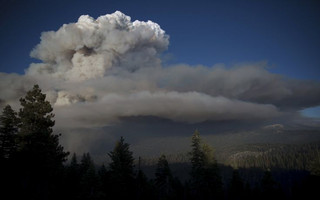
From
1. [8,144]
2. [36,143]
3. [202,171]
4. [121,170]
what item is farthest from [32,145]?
[202,171]

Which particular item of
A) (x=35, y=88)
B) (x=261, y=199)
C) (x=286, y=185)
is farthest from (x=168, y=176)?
(x=286, y=185)

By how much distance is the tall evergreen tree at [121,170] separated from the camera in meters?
31.7

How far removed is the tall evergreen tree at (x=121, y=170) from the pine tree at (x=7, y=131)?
12.5 meters

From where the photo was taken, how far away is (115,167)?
32188 mm

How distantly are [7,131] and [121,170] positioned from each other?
1466 cm

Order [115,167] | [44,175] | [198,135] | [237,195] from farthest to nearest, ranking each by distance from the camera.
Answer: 1. [237,195]
2. [198,135]
3. [115,167]
4. [44,175]

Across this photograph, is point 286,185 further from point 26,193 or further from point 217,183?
point 26,193

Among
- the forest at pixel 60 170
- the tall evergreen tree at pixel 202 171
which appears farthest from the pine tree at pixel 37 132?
the tall evergreen tree at pixel 202 171

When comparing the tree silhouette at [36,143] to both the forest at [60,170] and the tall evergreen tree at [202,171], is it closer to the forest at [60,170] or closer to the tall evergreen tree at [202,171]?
the forest at [60,170]

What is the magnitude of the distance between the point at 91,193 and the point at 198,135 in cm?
1891

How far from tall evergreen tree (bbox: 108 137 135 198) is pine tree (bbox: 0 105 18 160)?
41.2 ft

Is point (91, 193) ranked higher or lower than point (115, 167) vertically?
lower

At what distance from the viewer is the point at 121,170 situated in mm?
32156

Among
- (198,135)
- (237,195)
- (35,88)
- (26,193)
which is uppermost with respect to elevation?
(35,88)
